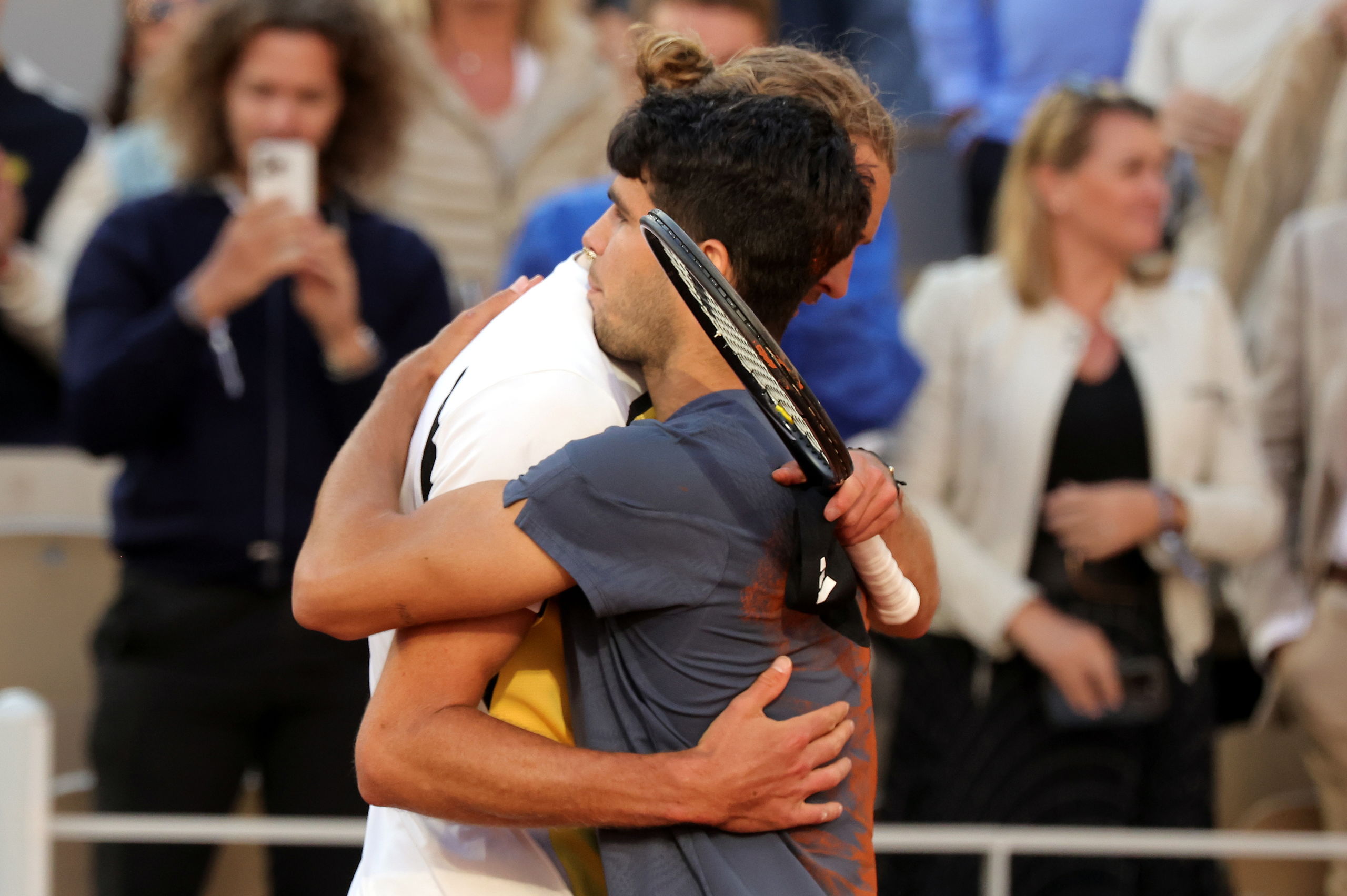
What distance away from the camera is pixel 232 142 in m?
3.18

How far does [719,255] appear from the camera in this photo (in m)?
1.47

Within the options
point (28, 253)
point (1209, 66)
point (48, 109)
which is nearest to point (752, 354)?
point (28, 253)

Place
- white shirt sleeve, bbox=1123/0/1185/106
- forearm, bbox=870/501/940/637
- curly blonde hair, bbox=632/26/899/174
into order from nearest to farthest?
curly blonde hair, bbox=632/26/899/174, forearm, bbox=870/501/940/637, white shirt sleeve, bbox=1123/0/1185/106

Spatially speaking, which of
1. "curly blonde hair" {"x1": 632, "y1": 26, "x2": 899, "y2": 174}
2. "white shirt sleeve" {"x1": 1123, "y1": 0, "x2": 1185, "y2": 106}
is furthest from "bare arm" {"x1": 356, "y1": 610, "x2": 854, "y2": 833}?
"white shirt sleeve" {"x1": 1123, "y1": 0, "x2": 1185, "y2": 106}

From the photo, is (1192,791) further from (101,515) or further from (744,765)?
(101,515)

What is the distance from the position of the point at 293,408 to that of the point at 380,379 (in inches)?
6.6

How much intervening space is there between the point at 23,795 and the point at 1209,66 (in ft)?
10.9

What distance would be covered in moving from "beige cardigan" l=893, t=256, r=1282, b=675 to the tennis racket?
6.66 feet

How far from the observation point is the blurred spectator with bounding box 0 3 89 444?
3.50 meters

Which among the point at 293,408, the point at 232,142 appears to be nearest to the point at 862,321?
the point at 293,408

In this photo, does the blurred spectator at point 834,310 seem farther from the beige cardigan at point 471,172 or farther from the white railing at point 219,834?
the white railing at point 219,834

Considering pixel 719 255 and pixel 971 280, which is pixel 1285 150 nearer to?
pixel 971 280

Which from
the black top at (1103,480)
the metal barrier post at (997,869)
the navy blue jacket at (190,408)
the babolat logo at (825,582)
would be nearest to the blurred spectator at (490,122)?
the navy blue jacket at (190,408)

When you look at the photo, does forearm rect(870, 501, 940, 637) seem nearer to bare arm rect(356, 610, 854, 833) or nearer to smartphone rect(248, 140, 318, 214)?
bare arm rect(356, 610, 854, 833)
